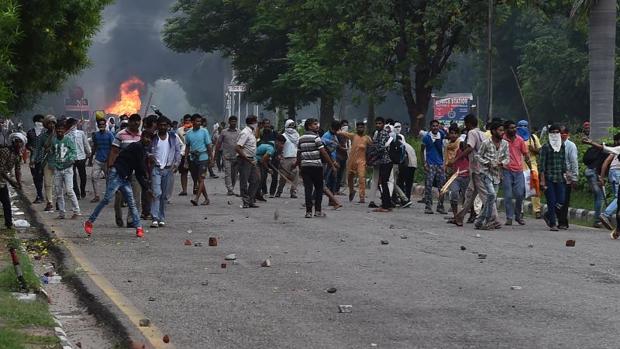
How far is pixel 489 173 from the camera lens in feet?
65.3

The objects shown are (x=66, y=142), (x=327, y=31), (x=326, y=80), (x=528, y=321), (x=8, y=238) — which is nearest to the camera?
(x=528, y=321)

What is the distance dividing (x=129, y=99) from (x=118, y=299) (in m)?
65.2

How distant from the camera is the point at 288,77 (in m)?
49.4

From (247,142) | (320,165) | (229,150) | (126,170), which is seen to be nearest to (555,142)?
(320,165)

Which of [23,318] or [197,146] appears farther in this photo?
[197,146]

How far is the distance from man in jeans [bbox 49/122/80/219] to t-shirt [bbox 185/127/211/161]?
546 centimetres

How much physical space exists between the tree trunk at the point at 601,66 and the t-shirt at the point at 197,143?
29.4 ft

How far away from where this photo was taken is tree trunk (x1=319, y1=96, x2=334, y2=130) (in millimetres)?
50309

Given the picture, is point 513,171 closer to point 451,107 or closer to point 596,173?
point 596,173

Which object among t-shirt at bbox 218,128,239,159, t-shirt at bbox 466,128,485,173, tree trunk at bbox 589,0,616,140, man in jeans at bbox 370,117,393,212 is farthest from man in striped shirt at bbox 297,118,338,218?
tree trunk at bbox 589,0,616,140

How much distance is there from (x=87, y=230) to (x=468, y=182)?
700 centimetres

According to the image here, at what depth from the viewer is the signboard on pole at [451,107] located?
59875mm

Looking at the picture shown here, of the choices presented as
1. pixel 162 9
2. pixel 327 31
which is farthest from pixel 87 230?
pixel 162 9

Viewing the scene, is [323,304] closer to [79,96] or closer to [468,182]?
[468,182]
